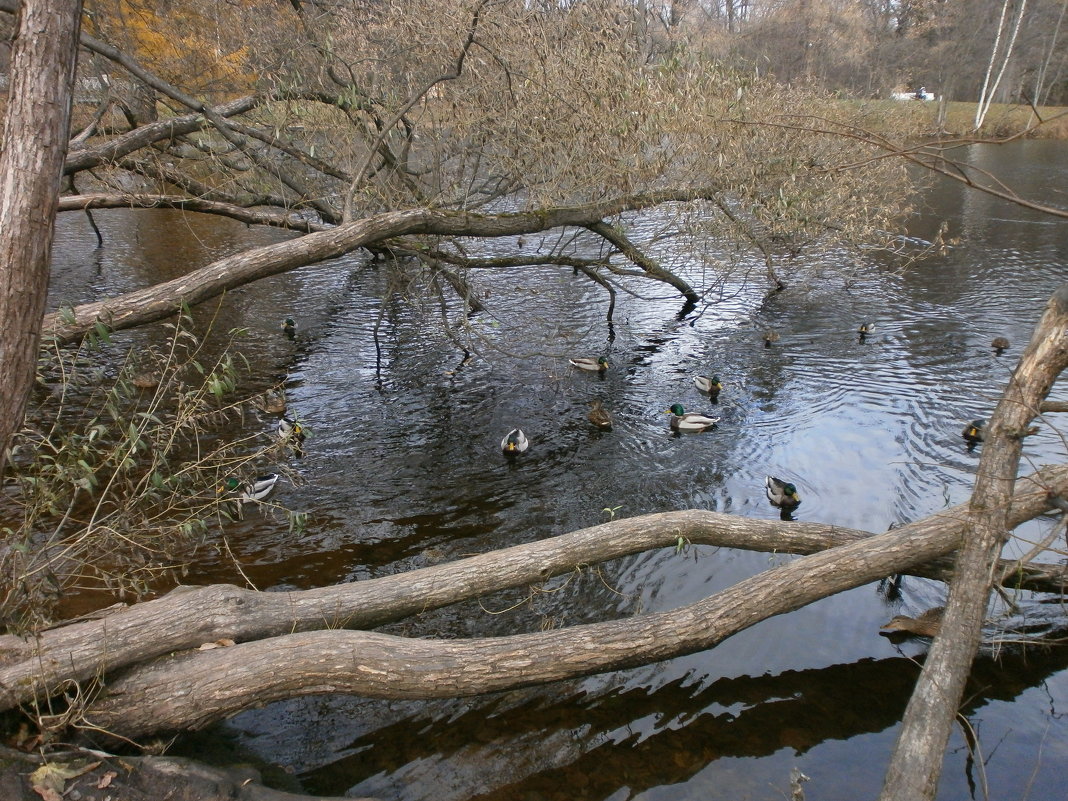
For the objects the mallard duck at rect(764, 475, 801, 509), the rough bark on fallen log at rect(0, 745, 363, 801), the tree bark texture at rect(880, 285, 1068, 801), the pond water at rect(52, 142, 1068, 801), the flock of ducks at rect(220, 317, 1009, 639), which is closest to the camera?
the rough bark on fallen log at rect(0, 745, 363, 801)

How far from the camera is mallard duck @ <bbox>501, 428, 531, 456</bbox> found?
895 centimetres

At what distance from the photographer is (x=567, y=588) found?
6.45 m

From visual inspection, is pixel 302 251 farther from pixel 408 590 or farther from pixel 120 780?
pixel 120 780

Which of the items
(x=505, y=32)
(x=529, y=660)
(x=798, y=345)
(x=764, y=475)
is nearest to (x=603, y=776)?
(x=529, y=660)

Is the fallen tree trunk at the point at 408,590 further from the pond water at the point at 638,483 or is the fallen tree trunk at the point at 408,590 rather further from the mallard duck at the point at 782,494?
the mallard duck at the point at 782,494

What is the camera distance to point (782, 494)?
783cm

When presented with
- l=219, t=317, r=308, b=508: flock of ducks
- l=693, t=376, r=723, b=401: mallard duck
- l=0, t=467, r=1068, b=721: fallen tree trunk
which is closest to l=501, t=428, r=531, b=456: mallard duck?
l=219, t=317, r=308, b=508: flock of ducks

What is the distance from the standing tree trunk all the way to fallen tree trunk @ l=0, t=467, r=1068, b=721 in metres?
1.18

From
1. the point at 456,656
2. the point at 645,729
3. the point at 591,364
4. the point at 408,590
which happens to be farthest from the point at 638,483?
the point at 456,656

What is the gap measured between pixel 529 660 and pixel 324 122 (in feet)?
25.5

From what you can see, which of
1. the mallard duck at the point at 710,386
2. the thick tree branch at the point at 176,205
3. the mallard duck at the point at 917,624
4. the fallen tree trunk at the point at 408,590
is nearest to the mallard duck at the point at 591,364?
the mallard duck at the point at 710,386

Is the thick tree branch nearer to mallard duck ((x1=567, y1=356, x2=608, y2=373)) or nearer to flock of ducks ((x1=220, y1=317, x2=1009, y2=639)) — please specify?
flock of ducks ((x1=220, y1=317, x2=1009, y2=639))

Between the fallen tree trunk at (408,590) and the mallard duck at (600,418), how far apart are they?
12.2ft

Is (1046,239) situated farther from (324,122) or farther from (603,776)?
(603,776)
